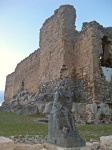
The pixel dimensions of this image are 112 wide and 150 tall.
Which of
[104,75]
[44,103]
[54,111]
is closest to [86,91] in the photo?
[104,75]

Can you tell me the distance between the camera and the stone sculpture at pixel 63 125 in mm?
5488

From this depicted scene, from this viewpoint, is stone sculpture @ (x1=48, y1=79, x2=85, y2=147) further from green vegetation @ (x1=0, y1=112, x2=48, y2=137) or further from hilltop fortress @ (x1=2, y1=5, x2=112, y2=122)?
hilltop fortress @ (x1=2, y1=5, x2=112, y2=122)

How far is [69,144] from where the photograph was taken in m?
5.40

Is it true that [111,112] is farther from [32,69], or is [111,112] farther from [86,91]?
[32,69]

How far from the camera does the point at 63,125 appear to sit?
19.1 feet

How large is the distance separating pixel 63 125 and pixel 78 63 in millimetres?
11302

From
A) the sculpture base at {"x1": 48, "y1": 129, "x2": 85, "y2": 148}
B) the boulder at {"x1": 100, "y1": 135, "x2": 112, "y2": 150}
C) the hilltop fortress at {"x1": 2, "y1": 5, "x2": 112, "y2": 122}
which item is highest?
the hilltop fortress at {"x1": 2, "y1": 5, "x2": 112, "y2": 122}

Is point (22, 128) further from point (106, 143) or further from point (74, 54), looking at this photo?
point (74, 54)

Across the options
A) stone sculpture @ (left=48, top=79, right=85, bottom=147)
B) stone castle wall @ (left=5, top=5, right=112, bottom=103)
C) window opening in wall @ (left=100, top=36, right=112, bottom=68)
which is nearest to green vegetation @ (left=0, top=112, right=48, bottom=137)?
stone sculpture @ (left=48, top=79, right=85, bottom=147)

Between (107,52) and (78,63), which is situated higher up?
(107,52)

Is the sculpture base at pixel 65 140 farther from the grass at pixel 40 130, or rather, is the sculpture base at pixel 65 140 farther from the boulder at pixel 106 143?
the grass at pixel 40 130

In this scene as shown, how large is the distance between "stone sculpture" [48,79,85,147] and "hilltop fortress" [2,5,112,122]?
789 cm

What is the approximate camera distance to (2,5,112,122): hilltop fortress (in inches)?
577

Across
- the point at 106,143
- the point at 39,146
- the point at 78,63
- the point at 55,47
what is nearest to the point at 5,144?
the point at 39,146
